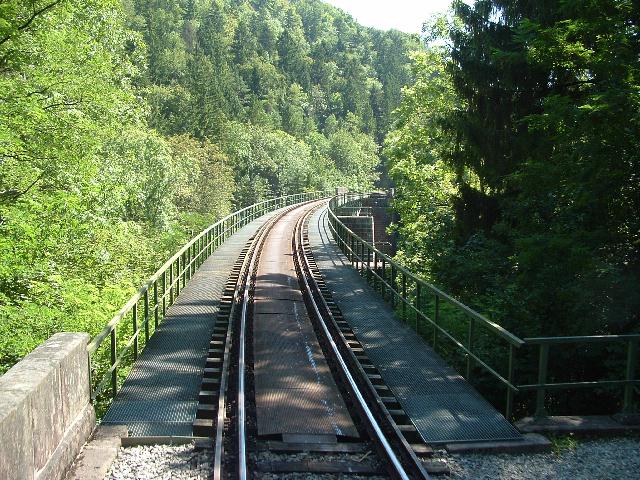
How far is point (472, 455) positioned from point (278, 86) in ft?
489

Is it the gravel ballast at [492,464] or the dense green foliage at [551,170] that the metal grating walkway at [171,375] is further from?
the dense green foliage at [551,170]

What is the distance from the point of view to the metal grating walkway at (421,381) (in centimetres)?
740

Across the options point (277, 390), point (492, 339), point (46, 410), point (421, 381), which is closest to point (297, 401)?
point (277, 390)

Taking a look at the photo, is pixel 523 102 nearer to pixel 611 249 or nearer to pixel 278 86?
pixel 611 249

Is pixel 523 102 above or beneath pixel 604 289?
above

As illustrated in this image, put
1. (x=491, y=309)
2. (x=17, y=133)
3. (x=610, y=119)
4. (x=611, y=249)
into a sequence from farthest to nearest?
1. (x=17, y=133)
2. (x=491, y=309)
3. (x=611, y=249)
4. (x=610, y=119)

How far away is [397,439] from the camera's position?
7129mm

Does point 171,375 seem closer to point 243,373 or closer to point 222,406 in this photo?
point 243,373

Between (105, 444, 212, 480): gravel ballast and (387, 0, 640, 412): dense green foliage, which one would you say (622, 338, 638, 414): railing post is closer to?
(387, 0, 640, 412): dense green foliage

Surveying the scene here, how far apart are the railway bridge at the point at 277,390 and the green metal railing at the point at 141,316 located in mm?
67

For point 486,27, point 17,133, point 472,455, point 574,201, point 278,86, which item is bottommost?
point 472,455

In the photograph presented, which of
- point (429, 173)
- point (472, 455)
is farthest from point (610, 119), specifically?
point (429, 173)

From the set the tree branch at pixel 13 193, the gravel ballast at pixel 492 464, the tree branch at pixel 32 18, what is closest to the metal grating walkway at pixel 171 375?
the gravel ballast at pixel 492 464

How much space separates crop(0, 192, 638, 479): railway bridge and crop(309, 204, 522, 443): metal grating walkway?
3cm
